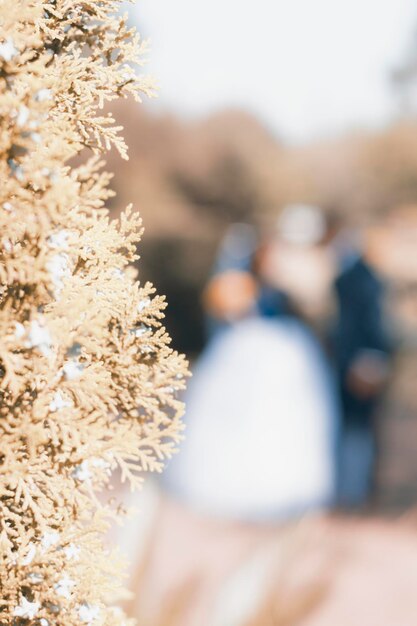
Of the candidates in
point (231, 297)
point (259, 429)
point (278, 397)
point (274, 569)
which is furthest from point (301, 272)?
point (274, 569)

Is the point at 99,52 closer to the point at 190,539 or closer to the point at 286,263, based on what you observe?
the point at 190,539

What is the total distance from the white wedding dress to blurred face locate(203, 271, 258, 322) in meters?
0.14

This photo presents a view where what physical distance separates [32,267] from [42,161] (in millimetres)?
171

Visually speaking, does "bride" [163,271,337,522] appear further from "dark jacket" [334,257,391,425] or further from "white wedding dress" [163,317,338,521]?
"dark jacket" [334,257,391,425]

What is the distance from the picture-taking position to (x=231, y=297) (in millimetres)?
6324

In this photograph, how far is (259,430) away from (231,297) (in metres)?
1.17

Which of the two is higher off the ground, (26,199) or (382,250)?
(382,250)

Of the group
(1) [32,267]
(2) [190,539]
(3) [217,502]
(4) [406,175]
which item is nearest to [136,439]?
(1) [32,267]

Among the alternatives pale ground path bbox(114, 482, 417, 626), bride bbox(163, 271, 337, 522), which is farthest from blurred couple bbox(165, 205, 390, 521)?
pale ground path bbox(114, 482, 417, 626)

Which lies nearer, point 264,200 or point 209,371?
point 209,371

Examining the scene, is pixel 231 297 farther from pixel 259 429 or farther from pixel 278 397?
pixel 259 429

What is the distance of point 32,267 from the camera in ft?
3.89

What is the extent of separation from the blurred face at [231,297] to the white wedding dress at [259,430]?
0.47ft

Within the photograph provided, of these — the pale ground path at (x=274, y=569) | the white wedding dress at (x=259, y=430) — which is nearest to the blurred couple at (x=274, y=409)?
the white wedding dress at (x=259, y=430)
